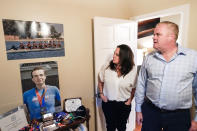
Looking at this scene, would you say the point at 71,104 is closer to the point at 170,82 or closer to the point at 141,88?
the point at 141,88

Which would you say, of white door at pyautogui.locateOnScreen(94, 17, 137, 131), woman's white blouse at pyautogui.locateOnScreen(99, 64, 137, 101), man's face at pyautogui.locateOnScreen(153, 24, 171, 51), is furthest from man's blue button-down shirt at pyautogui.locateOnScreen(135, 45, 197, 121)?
white door at pyautogui.locateOnScreen(94, 17, 137, 131)

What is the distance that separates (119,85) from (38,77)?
0.98 metres

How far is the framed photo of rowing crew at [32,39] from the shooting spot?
4.73ft

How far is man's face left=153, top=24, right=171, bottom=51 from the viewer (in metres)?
1.26

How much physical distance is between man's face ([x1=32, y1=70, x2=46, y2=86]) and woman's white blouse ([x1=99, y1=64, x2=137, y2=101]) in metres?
0.78

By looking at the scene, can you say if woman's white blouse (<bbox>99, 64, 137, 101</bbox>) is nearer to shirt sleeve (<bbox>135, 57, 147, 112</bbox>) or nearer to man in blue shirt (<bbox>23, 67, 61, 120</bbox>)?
shirt sleeve (<bbox>135, 57, 147, 112</bbox>)

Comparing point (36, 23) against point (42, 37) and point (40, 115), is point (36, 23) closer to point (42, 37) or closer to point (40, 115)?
point (42, 37)

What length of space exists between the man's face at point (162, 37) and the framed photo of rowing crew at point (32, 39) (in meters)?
1.12

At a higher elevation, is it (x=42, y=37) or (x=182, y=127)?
(x=42, y=37)

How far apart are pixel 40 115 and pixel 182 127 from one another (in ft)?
5.12

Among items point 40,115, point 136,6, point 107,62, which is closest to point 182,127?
point 107,62

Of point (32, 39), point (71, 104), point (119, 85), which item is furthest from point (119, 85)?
point (32, 39)

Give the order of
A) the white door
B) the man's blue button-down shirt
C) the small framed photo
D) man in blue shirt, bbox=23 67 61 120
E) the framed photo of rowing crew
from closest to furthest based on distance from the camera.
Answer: the man's blue button-down shirt → the framed photo of rowing crew → man in blue shirt, bbox=23 67 61 120 → the small framed photo → the white door

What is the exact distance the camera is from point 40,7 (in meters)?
1.58
